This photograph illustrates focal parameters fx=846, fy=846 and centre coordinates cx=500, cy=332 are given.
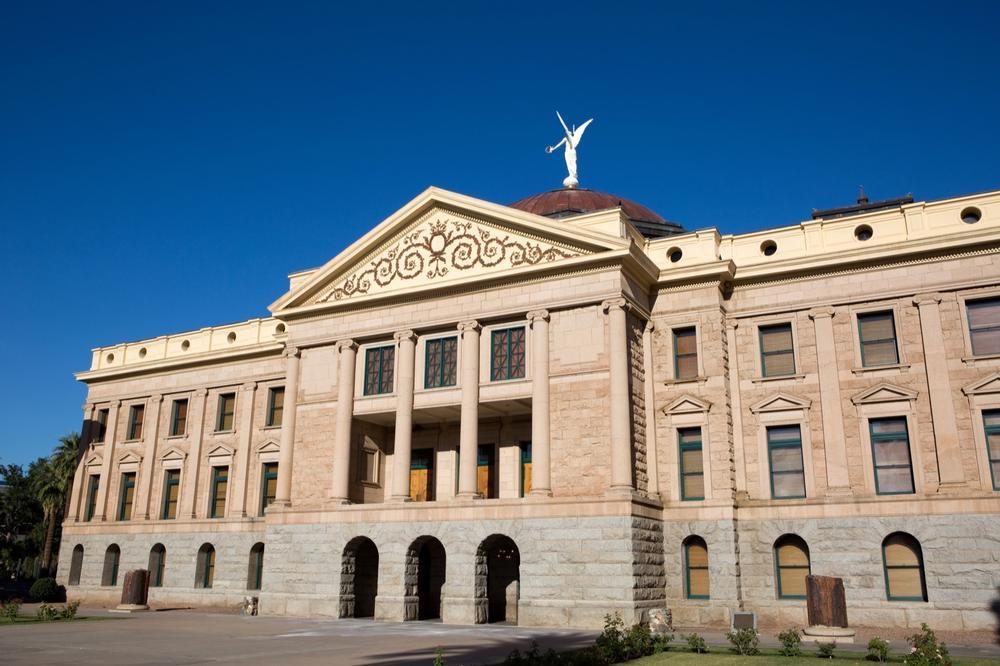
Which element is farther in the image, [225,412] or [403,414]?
[225,412]

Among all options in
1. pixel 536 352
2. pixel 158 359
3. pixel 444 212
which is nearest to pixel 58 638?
pixel 536 352

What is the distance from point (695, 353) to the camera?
100 feet

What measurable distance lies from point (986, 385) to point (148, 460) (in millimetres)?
36532

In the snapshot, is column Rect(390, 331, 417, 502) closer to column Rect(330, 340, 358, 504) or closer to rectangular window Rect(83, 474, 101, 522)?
column Rect(330, 340, 358, 504)

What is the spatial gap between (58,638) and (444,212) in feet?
63.0

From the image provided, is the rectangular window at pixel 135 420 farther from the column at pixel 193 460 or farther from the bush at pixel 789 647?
the bush at pixel 789 647

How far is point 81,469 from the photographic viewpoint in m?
44.4

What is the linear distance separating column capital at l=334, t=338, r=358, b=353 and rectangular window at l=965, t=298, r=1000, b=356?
21.8 metres

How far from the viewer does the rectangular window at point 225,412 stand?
40906 mm

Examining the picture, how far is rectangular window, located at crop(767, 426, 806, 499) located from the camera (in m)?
28.3

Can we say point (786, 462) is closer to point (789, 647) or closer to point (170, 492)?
point (789, 647)

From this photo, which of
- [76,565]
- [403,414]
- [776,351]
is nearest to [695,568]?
[776,351]

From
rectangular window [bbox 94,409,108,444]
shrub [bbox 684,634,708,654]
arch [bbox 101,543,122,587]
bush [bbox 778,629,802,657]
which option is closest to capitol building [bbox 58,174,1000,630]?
shrub [bbox 684,634,708,654]

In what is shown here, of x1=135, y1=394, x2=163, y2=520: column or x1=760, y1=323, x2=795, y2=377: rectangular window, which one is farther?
x1=135, y1=394, x2=163, y2=520: column
